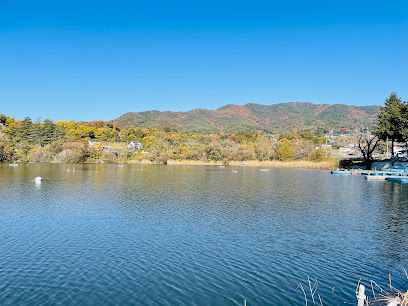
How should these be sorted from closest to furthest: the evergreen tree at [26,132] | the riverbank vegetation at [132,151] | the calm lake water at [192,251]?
the calm lake water at [192,251] < the riverbank vegetation at [132,151] < the evergreen tree at [26,132]

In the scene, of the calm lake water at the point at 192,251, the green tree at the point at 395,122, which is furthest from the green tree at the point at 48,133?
the green tree at the point at 395,122

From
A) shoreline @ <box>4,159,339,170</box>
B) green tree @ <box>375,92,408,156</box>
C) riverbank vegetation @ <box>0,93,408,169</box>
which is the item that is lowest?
shoreline @ <box>4,159,339,170</box>

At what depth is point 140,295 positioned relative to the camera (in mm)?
9734

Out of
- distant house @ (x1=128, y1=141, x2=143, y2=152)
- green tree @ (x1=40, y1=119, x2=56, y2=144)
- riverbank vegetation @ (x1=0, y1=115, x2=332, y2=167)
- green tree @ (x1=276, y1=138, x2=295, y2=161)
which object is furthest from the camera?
distant house @ (x1=128, y1=141, x2=143, y2=152)

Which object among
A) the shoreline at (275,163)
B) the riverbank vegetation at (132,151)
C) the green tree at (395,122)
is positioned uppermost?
the green tree at (395,122)

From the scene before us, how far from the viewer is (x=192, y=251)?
1413 cm

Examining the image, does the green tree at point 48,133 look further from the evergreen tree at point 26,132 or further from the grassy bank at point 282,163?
the grassy bank at point 282,163

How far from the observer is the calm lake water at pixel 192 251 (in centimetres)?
1001

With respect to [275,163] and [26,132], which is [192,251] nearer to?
[275,163]

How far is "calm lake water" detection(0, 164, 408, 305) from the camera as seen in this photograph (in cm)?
1001

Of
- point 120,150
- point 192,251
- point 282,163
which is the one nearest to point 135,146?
point 120,150

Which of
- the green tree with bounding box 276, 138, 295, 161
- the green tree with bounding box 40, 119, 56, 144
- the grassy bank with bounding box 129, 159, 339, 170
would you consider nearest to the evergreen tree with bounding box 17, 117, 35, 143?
the green tree with bounding box 40, 119, 56, 144

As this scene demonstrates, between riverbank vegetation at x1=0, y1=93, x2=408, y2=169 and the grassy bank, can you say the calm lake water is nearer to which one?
the grassy bank

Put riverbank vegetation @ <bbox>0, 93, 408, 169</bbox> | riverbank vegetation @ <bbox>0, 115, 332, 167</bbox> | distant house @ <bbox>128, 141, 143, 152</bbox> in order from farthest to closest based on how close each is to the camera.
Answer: distant house @ <bbox>128, 141, 143, 152</bbox> → riverbank vegetation @ <bbox>0, 115, 332, 167</bbox> → riverbank vegetation @ <bbox>0, 93, 408, 169</bbox>
